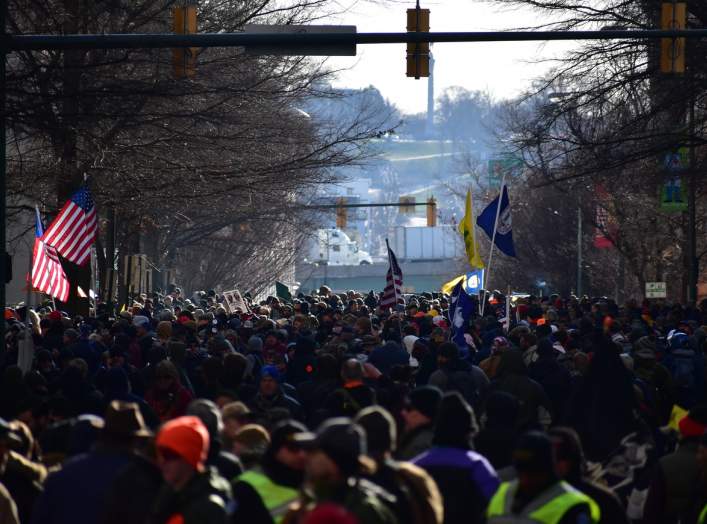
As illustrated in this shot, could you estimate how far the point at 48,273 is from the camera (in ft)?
65.0

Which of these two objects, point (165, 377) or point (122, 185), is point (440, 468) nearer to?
point (165, 377)

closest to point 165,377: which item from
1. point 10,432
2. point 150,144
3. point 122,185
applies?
point 10,432

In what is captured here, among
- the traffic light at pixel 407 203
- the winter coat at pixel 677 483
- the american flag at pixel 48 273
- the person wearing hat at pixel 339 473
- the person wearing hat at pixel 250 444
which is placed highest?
the traffic light at pixel 407 203

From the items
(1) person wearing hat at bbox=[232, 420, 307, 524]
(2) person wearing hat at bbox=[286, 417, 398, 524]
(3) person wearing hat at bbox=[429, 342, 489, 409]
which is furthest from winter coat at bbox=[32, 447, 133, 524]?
(3) person wearing hat at bbox=[429, 342, 489, 409]

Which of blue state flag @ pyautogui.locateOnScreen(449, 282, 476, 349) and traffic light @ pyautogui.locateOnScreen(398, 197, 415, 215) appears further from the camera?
traffic light @ pyautogui.locateOnScreen(398, 197, 415, 215)

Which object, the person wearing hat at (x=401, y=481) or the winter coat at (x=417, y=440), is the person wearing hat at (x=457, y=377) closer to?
the winter coat at (x=417, y=440)

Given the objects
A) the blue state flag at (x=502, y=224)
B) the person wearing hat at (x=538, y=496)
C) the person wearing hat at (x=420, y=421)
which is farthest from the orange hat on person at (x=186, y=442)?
the blue state flag at (x=502, y=224)

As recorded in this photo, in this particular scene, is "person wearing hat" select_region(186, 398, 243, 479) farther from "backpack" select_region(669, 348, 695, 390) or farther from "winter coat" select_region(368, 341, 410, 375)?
"winter coat" select_region(368, 341, 410, 375)

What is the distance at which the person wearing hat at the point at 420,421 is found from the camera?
8.88m

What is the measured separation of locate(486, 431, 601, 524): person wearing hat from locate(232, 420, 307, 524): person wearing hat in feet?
2.89

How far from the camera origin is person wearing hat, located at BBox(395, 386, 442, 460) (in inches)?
350

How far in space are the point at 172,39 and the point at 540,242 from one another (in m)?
43.1

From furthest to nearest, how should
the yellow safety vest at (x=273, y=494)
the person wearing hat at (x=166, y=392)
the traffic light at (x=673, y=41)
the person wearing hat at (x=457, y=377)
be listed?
the traffic light at (x=673, y=41) < the person wearing hat at (x=457, y=377) < the person wearing hat at (x=166, y=392) < the yellow safety vest at (x=273, y=494)

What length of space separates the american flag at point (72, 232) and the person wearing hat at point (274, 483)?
14.1m
